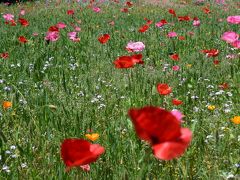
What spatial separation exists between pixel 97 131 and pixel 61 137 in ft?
0.97

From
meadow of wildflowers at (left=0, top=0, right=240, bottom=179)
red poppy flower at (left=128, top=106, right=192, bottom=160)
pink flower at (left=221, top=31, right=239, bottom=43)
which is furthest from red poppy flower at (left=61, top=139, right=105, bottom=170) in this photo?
pink flower at (left=221, top=31, right=239, bottom=43)

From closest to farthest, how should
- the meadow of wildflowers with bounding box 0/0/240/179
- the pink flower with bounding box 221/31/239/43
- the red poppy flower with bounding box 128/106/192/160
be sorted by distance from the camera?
the red poppy flower with bounding box 128/106/192/160 → the meadow of wildflowers with bounding box 0/0/240/179 → the pink flower with bounding box 221/31/239/43

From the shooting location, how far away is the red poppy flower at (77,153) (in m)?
1.16

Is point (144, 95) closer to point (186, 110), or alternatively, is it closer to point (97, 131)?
point (186, 110)

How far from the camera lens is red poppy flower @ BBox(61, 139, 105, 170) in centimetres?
116

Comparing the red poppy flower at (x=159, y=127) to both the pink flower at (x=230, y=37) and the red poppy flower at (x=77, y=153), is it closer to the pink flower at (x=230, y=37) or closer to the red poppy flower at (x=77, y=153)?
the red poppy flower at (x=77, y=153)

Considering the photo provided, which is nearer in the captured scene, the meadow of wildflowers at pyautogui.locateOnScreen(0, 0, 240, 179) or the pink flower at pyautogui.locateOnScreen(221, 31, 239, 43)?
the meadow of wildflowers at pyautogui.locateOnScreen(0, 0, 240, 179)

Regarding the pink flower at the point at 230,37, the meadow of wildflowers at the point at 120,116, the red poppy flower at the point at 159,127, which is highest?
the red poppy flower at the point at 159,127

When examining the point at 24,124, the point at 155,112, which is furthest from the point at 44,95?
the point at 155,112

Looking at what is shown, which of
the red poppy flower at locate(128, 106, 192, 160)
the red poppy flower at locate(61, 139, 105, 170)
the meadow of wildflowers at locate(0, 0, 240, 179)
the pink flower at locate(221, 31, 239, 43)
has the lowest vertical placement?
the meadow of wildflowers at locate(0, 0, 240, 179)

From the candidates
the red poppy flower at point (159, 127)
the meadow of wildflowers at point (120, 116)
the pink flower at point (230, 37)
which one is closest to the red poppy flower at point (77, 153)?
the meadow of wildflowers at point (120, 116)

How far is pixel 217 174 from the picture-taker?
208 centimetres

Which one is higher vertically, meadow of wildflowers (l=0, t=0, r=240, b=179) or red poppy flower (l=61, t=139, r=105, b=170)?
red poppy flower (l=61, t=139, r=105, b=170)

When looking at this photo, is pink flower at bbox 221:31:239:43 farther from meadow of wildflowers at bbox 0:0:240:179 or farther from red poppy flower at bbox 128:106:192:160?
red poppy flower at bbox 128:106:192:160
